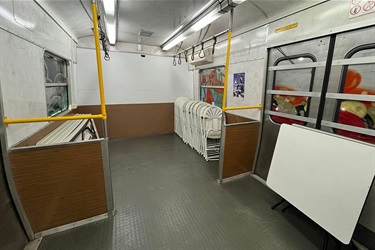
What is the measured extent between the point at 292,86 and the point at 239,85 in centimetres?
104

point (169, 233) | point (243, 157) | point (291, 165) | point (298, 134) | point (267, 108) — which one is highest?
point (267, 108)

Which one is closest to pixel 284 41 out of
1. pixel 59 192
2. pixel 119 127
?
pixel 59 192

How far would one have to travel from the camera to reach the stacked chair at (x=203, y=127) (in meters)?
3.45

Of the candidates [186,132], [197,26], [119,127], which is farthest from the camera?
[119,127]

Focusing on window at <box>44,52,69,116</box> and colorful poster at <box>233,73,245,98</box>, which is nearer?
window at <box>44,52,69,116</box>

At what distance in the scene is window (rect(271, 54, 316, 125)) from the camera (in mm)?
2103

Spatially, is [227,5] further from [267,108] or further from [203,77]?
[203,77]

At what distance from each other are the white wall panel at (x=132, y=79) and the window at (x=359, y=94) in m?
3.99

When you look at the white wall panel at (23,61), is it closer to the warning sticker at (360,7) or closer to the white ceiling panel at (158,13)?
the white ceiling panel at (158,13)

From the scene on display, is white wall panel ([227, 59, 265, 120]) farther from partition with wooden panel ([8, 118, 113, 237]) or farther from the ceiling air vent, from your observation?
partition with wooden panel ([8, 118, 113, 237])

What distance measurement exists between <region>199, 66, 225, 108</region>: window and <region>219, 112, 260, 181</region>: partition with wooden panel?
4.90 ft

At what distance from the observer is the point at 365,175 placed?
1.30 meters

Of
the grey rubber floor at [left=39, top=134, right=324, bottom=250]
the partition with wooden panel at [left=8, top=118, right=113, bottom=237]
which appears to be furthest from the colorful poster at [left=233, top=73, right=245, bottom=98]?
the partition with wooden panel at [left=8, top=118, right=113, bottom=237]

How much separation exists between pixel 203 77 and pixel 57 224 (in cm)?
417
